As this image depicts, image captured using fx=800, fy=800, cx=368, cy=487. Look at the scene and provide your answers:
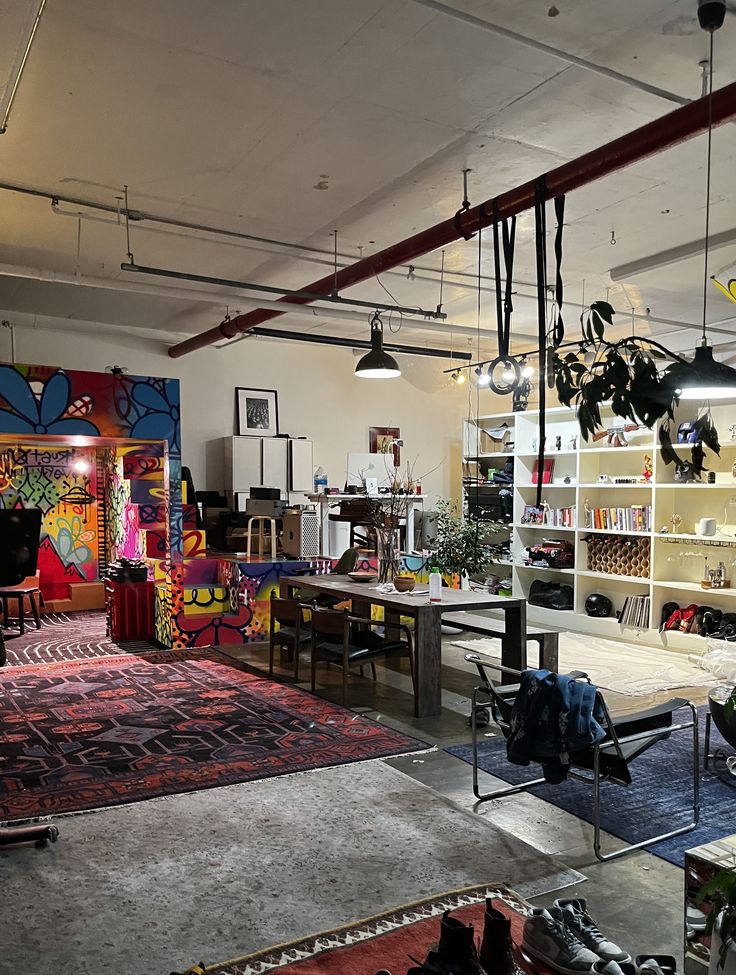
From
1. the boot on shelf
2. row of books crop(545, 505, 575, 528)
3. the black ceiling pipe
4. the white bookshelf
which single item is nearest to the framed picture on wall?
the black ceiling pipe

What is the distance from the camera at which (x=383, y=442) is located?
12414 millimetres

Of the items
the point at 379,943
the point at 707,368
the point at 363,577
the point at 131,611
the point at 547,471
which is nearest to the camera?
the point at 707,368

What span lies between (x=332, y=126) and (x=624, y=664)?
18.6ft

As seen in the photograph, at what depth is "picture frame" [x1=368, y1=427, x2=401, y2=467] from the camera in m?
12.4

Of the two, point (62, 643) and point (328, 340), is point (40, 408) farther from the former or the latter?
point (328, 340)

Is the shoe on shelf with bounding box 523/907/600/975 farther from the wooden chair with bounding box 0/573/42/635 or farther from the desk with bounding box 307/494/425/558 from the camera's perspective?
the wooden chair with bounding box 0/573/42/635

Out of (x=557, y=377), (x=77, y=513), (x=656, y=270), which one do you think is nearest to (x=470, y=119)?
(x=557, y=377)

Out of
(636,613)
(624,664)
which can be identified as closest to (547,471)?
(636,613)

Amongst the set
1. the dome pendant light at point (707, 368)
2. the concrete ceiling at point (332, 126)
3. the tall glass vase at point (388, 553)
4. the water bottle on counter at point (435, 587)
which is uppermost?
the concrete ceiling at point (332, 126)

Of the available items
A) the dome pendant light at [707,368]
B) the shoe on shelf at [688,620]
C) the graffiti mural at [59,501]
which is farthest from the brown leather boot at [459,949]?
→ the graffiti mural at [59,501]

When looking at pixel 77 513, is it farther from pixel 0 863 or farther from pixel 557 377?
pixel 557 377

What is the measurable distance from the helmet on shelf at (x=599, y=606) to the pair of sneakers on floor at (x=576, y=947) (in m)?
7.26

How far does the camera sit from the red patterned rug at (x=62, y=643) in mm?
8070

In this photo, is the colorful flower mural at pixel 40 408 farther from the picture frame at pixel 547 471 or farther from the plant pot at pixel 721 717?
the plant pot at pixel 721 717
